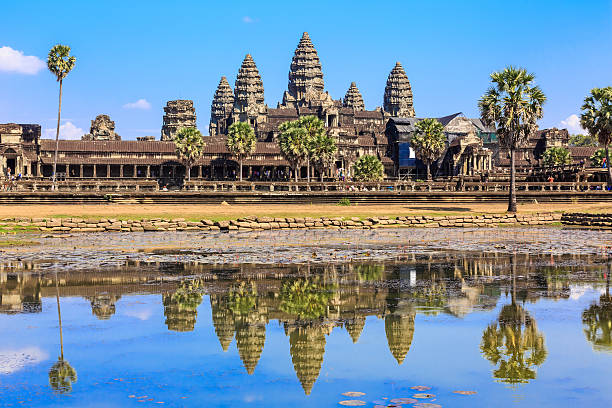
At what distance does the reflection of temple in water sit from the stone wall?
50.2 feet

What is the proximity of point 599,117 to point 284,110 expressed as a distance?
126 metres

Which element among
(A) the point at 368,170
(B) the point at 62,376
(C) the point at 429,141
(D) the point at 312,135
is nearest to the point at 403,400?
(B) the point at 62,376

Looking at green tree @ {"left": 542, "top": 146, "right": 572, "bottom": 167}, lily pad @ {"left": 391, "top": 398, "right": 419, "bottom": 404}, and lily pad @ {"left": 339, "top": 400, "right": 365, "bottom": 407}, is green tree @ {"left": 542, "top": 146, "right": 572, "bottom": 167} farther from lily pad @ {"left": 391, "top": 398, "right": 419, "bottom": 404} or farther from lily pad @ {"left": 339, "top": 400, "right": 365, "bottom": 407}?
lily pad @ {"left": 339, "top": 400, "right": 365, "bottom": 407}

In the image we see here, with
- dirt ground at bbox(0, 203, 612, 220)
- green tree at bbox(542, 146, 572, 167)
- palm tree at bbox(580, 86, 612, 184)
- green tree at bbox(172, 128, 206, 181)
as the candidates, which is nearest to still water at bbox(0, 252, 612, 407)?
dirt ground at bbox(0, 203, 612, 220)

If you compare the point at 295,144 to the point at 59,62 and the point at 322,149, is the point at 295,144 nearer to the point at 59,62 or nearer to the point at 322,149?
the point at 322,149

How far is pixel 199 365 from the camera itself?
1055 centimetres

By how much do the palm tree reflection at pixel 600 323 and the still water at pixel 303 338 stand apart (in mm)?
37

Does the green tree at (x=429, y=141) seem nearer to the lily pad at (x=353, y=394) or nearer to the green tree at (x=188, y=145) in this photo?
the green tree at (x=188, y=145)

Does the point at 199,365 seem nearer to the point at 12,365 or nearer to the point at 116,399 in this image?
the point at 116,399

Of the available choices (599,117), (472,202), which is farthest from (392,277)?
A: (599,117)

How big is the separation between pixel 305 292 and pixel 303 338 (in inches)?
184

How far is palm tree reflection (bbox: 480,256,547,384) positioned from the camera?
1015 cm

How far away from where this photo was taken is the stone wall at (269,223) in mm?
36875

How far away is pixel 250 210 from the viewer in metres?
52.3
